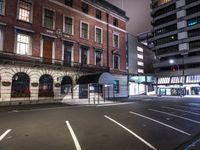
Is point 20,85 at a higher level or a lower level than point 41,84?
lower

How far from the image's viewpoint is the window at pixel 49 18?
83.8 ft

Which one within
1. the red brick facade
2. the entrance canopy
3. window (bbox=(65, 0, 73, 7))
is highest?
window (bbox=(65, 0, 73, 7))

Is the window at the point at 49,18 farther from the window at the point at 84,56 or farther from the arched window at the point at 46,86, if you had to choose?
the arched window at the point at 46,86

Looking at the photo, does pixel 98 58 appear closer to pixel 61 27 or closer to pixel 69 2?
pixel 61 27

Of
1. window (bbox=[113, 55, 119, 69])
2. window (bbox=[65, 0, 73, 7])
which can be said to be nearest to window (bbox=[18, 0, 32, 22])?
window (bbox=[65, 0, 73, 7])

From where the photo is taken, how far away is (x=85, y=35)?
30891mm

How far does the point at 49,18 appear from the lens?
2605cm

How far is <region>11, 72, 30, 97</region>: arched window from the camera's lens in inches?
835

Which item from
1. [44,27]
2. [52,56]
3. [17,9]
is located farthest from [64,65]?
[17,9]

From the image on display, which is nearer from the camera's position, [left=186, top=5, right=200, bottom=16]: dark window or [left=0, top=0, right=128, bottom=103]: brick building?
[left=0, top=0, right=128, bottom=103]: brick building

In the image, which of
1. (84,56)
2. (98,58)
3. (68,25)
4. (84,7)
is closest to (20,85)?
(84,56)

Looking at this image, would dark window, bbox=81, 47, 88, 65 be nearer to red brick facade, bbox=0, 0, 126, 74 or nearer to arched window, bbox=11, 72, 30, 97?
red brick facade, bbox=0, 0, 126, 74

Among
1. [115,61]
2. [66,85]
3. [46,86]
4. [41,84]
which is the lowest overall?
[46,86]

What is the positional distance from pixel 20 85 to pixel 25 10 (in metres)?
10.5
